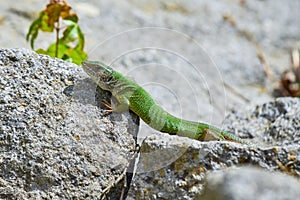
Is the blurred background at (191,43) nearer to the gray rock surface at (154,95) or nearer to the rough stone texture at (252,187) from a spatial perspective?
the gray rock surface at (154,95)

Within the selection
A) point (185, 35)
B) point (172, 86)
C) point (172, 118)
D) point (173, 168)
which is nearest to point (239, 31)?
point (185, 35)

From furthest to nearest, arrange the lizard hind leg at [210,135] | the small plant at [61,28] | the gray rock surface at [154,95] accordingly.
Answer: the small plant at [61,28] → the lizard hind leg at [210,135] → the gray rock surface at [154,95]

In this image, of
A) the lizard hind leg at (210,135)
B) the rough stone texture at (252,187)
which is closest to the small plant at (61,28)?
the lizard hind leg at (210,135)

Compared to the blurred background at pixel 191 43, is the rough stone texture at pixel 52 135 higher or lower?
lower

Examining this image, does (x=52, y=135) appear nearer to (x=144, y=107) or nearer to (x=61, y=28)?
(x=144, y=107)

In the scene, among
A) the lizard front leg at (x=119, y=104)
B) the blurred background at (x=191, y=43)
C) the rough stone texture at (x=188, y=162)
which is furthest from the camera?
the blurred background at (x=191, y=43)

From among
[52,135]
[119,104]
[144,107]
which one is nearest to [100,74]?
[119,104]

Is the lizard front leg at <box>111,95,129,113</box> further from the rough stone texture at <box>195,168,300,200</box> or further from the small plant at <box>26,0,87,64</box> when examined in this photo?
the rough stone texture at <box>195,168,300,200</box>
